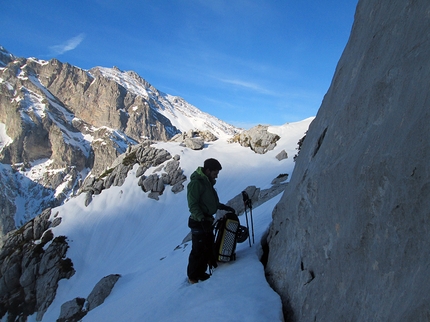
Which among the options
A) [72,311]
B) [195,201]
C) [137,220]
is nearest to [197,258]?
[195,201]

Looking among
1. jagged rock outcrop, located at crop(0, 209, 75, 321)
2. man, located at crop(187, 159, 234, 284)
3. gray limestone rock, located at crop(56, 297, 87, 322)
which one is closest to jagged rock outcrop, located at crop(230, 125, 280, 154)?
jagged rock outcrop, located at crop(0, 209, 75, 321)

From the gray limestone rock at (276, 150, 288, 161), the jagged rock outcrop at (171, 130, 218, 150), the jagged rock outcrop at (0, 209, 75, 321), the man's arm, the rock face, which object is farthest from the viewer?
the jagged rock outcrop at (171, 130, 218, 150)

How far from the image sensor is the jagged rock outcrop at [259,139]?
47.7 m

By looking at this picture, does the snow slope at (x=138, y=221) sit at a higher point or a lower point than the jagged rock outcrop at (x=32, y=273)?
higher

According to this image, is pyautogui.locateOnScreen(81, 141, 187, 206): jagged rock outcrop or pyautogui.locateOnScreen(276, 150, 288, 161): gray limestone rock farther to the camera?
pyautogui.locateOnScreen(81, 141, 187, 206): jagged rock outcrop

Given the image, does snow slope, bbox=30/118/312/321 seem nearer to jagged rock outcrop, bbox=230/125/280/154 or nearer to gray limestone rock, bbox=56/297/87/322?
jagged rock outcrop, bbox=230/125/280/154

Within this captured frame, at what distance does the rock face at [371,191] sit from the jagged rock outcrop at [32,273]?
36634 mm

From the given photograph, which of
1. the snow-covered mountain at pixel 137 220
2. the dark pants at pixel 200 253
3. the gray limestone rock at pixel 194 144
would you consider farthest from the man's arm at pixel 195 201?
the gray limestone rock at pixel 194 144

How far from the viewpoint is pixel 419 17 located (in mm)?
3883

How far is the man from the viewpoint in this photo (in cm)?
773

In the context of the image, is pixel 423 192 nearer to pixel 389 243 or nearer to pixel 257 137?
pixel 389 243

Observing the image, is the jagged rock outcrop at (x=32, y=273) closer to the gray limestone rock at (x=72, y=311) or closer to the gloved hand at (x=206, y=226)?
the gray limestone rock at (x=72, y=311)

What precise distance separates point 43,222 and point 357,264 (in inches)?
1989

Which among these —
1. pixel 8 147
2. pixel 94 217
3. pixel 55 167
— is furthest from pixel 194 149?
pixel 8 147
